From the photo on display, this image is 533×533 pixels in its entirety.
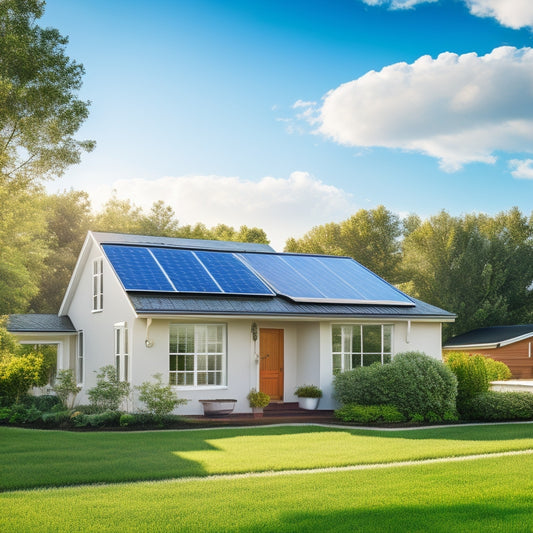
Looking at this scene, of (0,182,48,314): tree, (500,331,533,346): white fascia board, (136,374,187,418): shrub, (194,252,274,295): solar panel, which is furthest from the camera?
(500,331,533,346): white fascia board

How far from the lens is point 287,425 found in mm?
16953

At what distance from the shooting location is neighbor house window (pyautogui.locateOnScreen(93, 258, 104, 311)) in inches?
846

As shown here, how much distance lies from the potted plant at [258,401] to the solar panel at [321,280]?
9.47 feet

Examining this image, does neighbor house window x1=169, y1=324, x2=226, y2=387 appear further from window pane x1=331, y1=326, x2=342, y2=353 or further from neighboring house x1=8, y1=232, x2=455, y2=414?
window pane x1=331, y1=326, x2=342, y2=353

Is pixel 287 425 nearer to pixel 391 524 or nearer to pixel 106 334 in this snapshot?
pixel 106 334

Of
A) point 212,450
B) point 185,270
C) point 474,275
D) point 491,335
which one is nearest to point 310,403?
point 185,270

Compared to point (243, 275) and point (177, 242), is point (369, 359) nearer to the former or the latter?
point (243, 275)

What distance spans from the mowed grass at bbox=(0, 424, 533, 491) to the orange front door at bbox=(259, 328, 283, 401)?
148 inches

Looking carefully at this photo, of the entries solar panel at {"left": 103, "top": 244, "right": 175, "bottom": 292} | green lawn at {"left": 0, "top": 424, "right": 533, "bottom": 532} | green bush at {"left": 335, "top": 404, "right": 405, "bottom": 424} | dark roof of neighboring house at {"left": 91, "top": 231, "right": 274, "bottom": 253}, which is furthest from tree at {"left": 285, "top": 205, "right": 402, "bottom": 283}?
green lawn at {"left": 0, "top": 424, "right": 533, "bottom": 532}

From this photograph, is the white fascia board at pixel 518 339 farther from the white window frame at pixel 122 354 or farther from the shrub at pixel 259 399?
the white window frame at pixel 122 354

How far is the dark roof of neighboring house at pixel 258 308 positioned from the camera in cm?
1764

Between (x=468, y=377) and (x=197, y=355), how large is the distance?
7.55 m

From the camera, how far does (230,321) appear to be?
19000mm

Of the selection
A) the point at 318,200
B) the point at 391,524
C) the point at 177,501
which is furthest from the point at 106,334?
the point at 318,200
